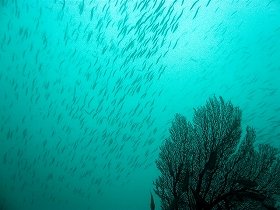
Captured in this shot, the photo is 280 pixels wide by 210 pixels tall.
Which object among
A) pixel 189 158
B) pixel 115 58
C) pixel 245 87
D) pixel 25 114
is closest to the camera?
pixel 189 158

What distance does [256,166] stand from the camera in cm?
422

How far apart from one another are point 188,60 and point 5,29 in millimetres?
10565

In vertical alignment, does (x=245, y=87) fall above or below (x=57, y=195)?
below

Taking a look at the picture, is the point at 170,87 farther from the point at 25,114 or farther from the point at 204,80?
the point at 25,114

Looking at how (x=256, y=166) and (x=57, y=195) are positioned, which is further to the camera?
(x=57, y=195)

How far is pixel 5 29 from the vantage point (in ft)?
46.8

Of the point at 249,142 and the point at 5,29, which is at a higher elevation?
the point at 5,29

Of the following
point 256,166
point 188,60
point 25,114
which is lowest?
point 256,166

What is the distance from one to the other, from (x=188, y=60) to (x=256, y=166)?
12163mm

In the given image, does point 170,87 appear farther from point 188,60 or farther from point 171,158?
point 171,158

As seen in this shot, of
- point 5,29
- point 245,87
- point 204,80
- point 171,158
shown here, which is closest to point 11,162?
point 5,29

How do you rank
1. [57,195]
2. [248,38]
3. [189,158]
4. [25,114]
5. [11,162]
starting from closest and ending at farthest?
[189,158], [248,38], [25,114], [11,162], [57,195]

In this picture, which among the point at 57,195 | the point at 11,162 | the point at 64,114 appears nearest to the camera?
the point at 64,114

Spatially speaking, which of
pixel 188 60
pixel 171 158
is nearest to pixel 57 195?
pixel 188 60
